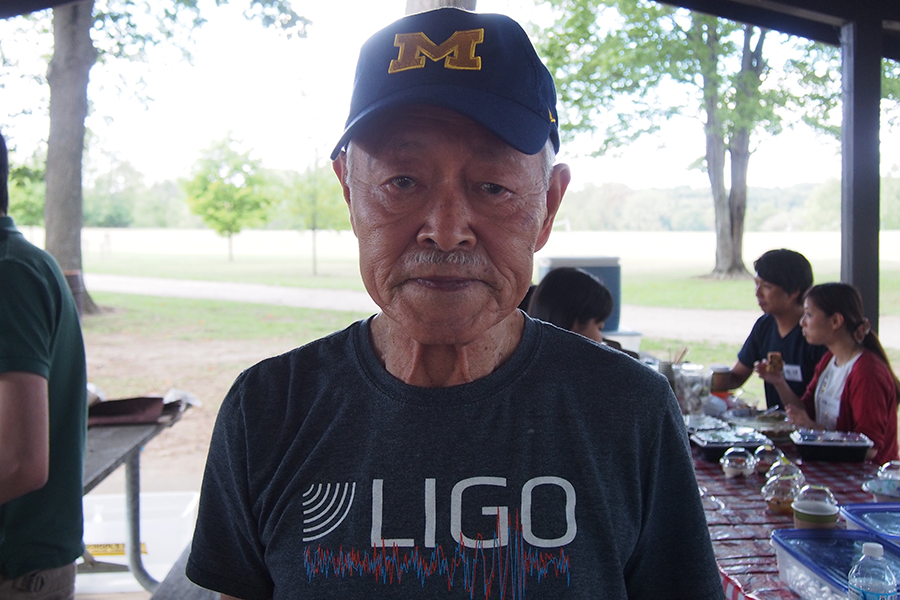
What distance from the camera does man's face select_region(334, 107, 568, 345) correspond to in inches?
34.8

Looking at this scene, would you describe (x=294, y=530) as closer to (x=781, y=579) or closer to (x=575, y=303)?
(x=781, y=579)

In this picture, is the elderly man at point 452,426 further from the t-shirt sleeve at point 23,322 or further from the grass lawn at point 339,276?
the grass lawn at point 339,276

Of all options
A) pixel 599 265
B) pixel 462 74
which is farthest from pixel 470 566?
pixel 599 265

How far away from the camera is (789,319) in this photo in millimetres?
3758

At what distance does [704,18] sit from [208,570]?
38.0 ft

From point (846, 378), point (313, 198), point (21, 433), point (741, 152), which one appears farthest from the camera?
point (313, 198)

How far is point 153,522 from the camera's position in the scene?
4062 millimetres

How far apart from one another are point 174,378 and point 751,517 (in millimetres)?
7967

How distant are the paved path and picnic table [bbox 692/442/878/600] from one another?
16.5 ft

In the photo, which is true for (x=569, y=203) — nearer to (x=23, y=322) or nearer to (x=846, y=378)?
(x=846, y=378)

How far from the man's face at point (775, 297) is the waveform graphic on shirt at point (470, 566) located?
3226mm

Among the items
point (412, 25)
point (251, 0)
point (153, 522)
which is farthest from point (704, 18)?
point (412, 25)

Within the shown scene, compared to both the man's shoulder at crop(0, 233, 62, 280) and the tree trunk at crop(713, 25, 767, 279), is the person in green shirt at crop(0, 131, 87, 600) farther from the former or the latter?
the tree trunk at crop(713, 25, 767, 279)

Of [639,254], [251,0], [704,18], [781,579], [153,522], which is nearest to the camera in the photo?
[781,579]
